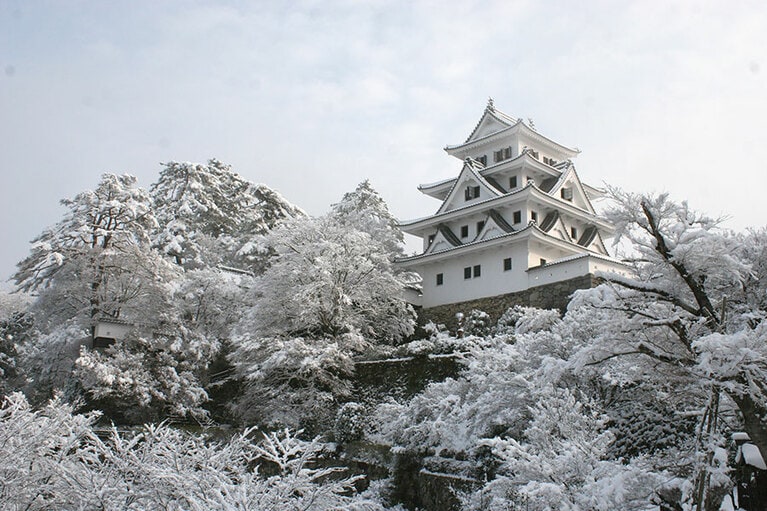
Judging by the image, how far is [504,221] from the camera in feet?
92.7

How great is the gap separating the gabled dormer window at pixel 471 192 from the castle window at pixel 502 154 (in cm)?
243

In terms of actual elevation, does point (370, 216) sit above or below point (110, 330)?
above

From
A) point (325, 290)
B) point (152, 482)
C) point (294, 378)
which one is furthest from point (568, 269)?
point (152, 482)

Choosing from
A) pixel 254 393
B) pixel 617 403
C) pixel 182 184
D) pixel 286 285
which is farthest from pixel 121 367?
pixel 182 184

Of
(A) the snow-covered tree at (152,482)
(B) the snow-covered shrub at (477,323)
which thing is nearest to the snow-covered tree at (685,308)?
(A) the snow-covered tree at (152,482)

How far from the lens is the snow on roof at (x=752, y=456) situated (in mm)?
7699

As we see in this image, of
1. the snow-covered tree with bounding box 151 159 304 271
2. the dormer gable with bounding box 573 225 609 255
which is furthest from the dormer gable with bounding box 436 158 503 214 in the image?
the snow-covered tree with bounding box 151 159 304 271

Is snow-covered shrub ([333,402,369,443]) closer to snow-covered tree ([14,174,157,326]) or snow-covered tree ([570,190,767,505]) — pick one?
snow-covered tree ([14,174,157,326])

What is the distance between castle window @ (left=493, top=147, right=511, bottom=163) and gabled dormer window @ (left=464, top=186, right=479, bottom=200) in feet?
7.96

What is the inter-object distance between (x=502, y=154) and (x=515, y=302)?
9.25m

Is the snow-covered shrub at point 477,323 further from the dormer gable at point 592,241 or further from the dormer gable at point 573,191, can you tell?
the dormer gable at point 573,191

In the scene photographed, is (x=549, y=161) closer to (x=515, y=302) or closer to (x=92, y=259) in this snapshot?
(x=515, y=302)

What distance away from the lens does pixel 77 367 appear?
19234 mm

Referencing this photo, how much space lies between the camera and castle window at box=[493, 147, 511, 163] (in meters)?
31.7
